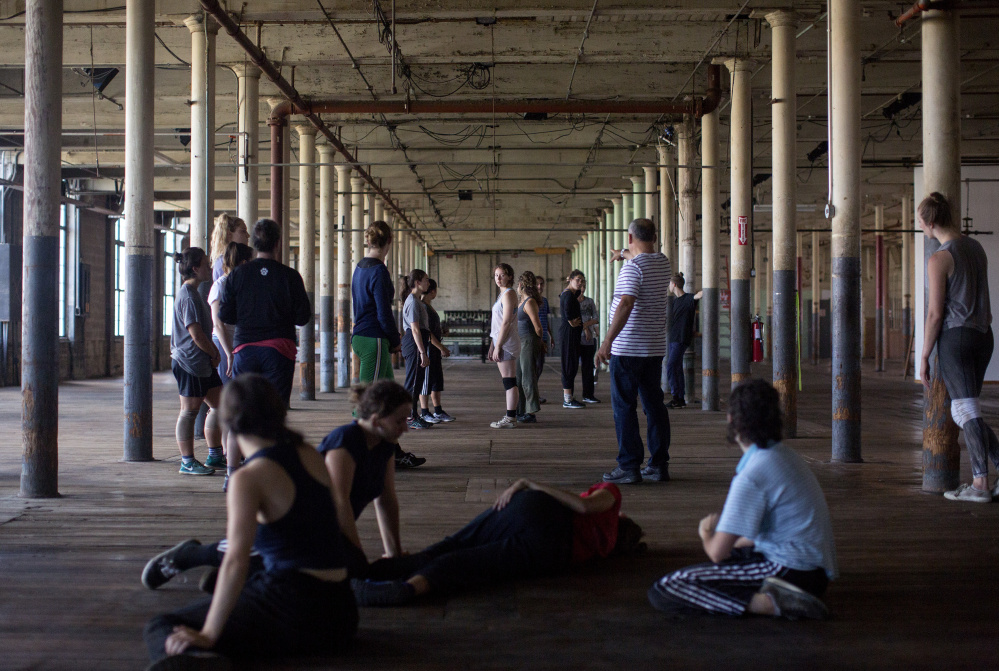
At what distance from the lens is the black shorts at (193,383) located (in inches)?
245

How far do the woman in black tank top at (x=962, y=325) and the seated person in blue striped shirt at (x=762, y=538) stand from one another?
2.58 m

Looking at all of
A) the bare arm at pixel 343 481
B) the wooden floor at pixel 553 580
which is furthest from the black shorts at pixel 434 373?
the bare arm at pixel 343 481

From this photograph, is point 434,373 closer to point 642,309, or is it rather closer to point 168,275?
point 642,309

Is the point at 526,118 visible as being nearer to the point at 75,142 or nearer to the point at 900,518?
the point at 75,142

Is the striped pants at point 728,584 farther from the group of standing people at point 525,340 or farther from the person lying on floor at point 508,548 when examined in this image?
the group of standing people at point 525,340

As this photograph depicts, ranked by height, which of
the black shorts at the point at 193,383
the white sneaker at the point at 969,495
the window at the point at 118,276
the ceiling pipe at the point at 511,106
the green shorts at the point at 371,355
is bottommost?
the white sneaker at the point at 969,495

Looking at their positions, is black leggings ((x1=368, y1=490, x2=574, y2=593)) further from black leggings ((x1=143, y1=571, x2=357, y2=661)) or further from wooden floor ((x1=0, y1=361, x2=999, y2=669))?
black leggings ((x1=143, y1=571, x2=357, y2=661))

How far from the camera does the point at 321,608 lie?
2.79 meters

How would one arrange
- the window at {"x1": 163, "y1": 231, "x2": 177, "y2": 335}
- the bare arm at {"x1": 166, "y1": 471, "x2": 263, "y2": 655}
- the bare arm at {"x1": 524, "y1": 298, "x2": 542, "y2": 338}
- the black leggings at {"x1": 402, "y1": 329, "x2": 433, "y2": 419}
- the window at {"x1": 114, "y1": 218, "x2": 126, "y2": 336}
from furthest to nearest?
1. the window at {"x1": 163, "y1": 231, "x2": 177, "y2": 335}
2. the window at {"x1": 114, "y1": 218, "x2": 126, "y2": 336}
3. the bare arm at {"x1": 524, "y1": 298, "x2": 542, "y2": 338}
4. the black leggings at {"x1": 402, "y1": 329, "x2": 433, "y2": 419}
5. the bare arm at {"x1": 166, "y1": 471, "x2": 263, "y2": 655}

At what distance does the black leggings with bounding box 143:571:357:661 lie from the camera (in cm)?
268

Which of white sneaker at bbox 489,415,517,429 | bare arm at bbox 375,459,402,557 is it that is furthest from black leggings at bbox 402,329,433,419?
bare arm at bbox 375,459,402,557

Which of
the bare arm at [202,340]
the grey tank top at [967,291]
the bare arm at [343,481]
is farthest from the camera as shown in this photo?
the bare arm at [202,340]

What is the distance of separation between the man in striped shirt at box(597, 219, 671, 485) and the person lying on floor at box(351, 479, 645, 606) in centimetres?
198

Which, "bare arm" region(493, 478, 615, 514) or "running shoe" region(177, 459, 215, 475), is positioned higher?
"bare arm" region(493, 478, 615, 514)
